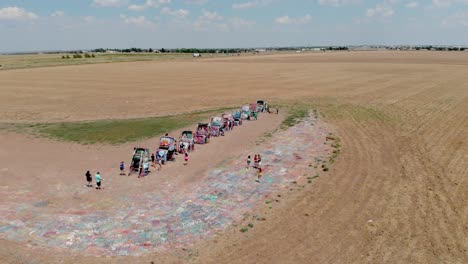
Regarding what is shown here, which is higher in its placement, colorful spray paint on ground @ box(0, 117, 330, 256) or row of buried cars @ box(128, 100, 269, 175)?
row of buried cars @ box(128, 100, 269, 175)

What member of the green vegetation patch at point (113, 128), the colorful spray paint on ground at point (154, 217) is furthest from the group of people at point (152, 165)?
the green vegetation patch at point (113, 128)

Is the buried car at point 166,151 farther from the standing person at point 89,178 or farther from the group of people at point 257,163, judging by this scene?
the group of people at point 257,163

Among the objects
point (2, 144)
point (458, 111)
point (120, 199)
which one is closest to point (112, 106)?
point (2, 144)

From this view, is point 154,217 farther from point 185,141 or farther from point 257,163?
point 185,141

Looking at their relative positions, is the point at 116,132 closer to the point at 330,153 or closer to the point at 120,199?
the point at 120,199

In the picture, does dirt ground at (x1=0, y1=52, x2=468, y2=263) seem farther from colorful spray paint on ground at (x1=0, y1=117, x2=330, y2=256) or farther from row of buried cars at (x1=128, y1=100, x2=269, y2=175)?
row of buried cars at (x1=128, y1=100, x2=269, y2=175)

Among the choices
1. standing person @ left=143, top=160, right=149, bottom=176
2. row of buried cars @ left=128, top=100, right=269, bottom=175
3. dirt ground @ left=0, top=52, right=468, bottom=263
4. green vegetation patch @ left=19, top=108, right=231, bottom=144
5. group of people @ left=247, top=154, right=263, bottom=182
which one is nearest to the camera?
dirt ground @ left=0, top=52, right=468, bottom=263

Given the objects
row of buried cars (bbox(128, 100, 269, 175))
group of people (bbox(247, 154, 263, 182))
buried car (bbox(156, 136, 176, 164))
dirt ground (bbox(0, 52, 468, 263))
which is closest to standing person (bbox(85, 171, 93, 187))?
dirt ground (bbox(0, 52, 468, 263))

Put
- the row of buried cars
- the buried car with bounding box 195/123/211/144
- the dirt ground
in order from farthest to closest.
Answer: the buried car with bounding box 195/123/211/144, the row of buried cars, the dirt ground
